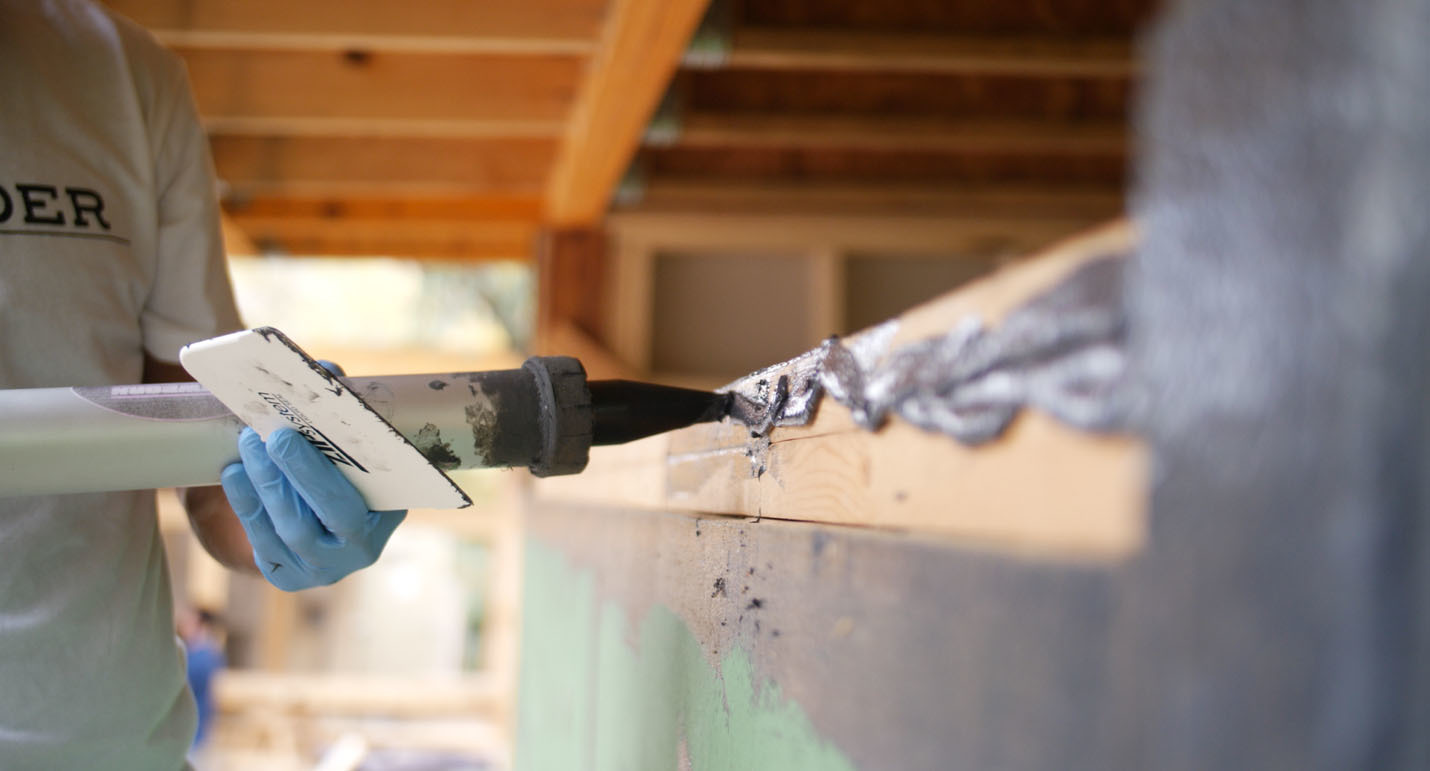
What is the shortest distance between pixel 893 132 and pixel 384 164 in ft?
5.32

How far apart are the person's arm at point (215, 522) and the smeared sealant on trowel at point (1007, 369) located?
0.89 meters

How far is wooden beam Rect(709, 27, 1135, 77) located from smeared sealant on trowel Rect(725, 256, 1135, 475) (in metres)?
2.11

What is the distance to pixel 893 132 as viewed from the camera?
9.99 feet

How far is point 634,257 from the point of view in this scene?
140 inches

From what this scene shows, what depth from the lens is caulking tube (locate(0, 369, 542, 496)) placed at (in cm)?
84

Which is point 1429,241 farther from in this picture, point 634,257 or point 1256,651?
point 634,257

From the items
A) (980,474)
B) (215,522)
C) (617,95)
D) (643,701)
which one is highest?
(617,95)

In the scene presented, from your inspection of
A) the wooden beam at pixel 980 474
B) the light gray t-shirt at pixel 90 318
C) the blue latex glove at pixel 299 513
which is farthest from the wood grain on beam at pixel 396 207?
the wooden beam at pixel 980 474

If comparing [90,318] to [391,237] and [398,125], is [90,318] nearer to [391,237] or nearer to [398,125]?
[398,125]

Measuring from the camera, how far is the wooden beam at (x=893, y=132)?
302cm

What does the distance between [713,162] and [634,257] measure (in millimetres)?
414

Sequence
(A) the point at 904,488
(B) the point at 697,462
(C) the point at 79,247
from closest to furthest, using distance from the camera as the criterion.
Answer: (A) the point at 904,488 → (B) the point at 697,462 → (C) the point at 79,247

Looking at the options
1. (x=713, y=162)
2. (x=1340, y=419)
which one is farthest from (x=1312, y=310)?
(x=713, y=162)

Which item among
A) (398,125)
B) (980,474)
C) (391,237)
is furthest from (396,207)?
(980,474)
